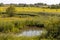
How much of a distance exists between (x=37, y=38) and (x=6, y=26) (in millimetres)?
10814

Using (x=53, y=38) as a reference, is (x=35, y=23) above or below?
below

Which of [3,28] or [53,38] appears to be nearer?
[53,38]

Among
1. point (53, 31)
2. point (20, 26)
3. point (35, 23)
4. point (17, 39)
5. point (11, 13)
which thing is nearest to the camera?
point (17, 39)

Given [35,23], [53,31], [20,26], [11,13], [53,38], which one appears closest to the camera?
[53,38]

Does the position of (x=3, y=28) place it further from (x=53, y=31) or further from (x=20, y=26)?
(x=53, y=31)

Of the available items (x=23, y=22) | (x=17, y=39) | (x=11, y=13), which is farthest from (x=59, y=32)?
(x=11, y=13)

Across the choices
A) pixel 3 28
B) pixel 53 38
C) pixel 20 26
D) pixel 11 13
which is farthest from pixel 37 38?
pixel 11 13

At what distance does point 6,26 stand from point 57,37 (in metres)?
12.1

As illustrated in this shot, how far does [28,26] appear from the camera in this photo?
36281 mm

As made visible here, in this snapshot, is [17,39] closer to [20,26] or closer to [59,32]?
[59,32]

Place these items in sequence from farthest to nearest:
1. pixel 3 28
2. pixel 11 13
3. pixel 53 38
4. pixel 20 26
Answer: pixel 11 13
pixel 20 26
pixel 3 28
pixel 53 38

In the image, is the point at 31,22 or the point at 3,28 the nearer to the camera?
the point at 3,28

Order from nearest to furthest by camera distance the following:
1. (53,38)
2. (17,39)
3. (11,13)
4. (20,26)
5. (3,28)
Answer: (17,39)
(53,38)
(3,28)
(20,26)
(11,13)

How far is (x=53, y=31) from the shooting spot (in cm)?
2000
